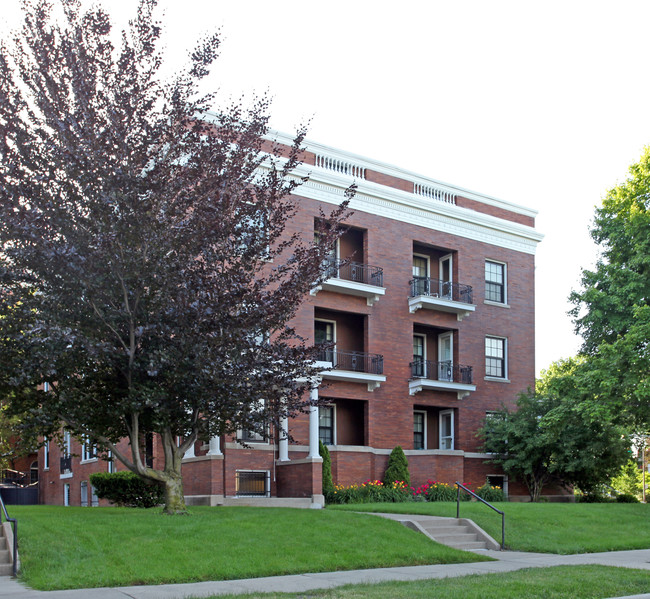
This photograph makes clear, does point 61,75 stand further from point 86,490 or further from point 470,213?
point 86,490

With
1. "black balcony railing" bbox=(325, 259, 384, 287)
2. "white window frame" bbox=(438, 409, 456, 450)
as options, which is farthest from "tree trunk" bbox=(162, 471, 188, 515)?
"white window frame" bbox=(438, 409, 456, 450)

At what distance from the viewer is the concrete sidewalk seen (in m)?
11.1

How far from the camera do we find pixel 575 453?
29.6 meters

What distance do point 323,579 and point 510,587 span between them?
300 cm

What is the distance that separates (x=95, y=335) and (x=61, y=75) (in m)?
5.44

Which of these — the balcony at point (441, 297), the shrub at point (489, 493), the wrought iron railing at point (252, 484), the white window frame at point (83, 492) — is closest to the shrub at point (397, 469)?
the shrub at point (489, 493)

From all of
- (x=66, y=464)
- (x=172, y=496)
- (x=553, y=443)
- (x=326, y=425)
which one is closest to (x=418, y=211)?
(x=326, y=425)

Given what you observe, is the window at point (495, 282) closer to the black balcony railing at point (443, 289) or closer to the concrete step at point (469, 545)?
the black balcony railing at point (443, 289)

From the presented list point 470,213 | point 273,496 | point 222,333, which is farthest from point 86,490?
point 222,333

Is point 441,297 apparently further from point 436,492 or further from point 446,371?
point 436,492

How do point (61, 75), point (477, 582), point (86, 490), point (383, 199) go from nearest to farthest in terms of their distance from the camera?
1. point (477, 582)
2. point (61, 75)
3. point (383, 199)
4. point (86, 490)

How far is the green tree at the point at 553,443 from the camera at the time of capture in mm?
27812

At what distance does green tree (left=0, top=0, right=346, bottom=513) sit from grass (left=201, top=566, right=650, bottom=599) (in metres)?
5.54

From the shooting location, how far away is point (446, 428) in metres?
33.0
